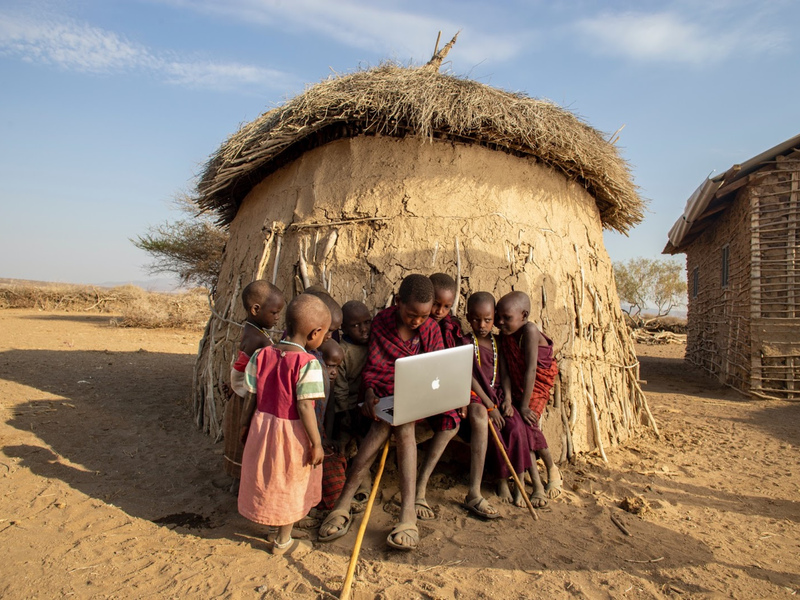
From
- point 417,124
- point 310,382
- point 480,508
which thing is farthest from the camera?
point 417,124

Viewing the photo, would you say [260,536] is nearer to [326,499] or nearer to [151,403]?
[326,499]

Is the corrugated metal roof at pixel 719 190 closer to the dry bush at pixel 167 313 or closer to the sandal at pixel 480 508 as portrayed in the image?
the sandal at pixel 480 508

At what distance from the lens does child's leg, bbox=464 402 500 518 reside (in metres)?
3.18

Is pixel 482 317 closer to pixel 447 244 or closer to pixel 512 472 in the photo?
pixel 447 244

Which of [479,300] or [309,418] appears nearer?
[309,418]

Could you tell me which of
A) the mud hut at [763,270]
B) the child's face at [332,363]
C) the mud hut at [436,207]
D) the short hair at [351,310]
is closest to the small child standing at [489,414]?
the mud hut at [436,207]

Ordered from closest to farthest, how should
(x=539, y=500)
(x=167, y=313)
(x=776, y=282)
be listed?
(x=539, y=500) < (x=776, y=282) < (x=167, y=313)

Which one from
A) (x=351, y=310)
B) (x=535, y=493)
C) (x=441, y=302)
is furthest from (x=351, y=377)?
(x=535, y=493)

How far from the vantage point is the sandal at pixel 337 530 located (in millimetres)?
2738

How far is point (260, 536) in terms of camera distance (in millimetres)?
2803

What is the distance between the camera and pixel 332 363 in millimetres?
3262

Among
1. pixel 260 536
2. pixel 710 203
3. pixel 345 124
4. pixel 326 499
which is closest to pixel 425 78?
pixel 345 124

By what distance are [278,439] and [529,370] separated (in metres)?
1.83

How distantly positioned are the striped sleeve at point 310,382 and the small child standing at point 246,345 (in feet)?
2.48
